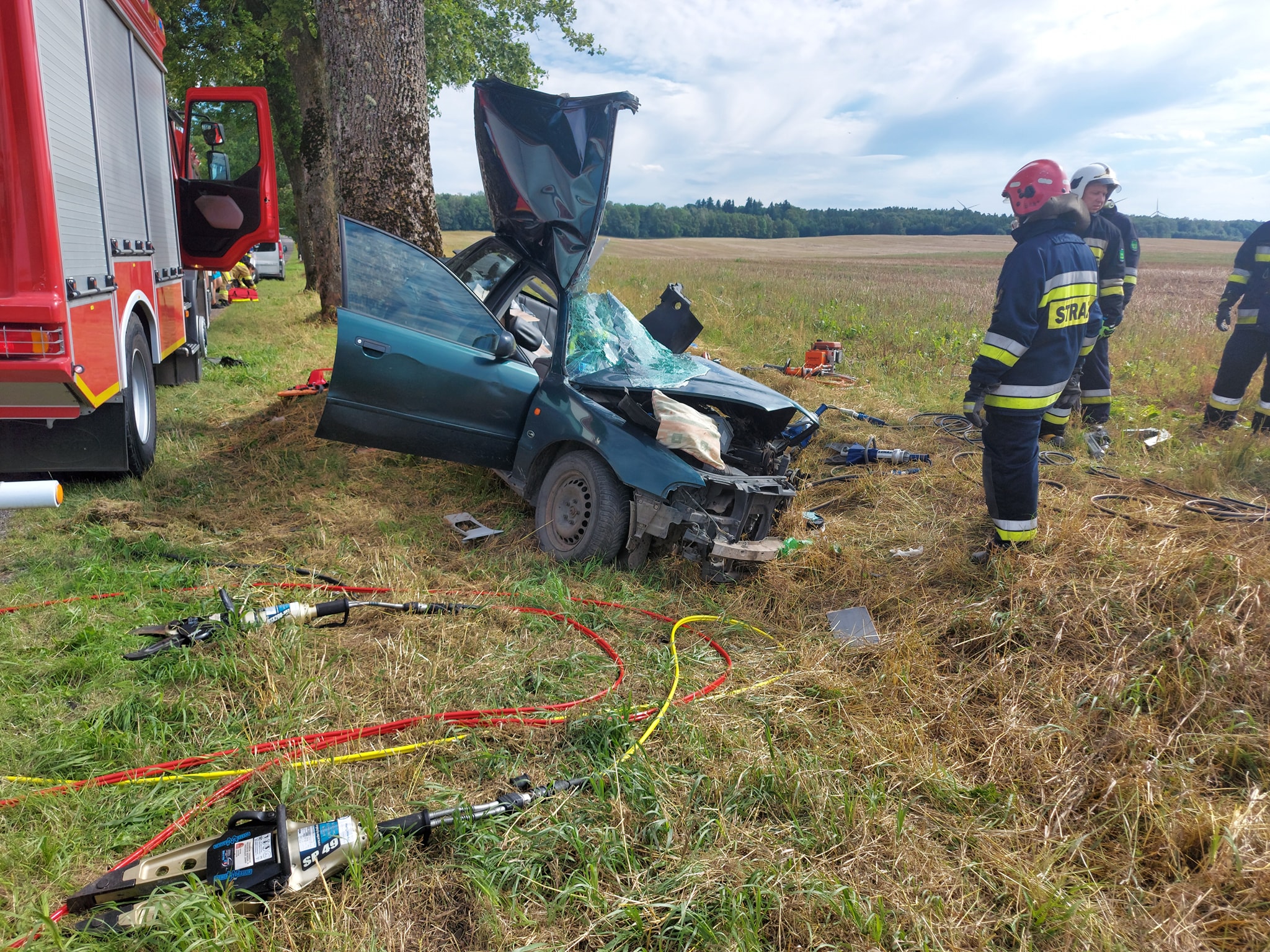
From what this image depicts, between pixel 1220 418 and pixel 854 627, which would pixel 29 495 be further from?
pixel 1220 418

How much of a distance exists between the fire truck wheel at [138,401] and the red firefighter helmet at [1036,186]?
17.8 ft

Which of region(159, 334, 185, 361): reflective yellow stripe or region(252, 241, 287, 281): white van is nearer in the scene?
region(159, 334, 185, 361): reflective yellow stripe

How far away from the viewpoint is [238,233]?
7.70 meters

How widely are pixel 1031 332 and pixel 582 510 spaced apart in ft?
8.55

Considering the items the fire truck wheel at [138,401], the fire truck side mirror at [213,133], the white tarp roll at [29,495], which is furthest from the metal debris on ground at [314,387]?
the white tarp roll at [29,495]

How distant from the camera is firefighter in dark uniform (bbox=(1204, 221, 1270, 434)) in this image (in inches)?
263

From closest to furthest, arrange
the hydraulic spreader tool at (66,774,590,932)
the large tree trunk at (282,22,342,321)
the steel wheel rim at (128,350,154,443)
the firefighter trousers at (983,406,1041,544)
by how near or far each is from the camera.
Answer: the hydraulic spreader tool at (66,774,590,932)
the firefighter trousers at (983,406,1041,544)
the steel wheel rim at (128,350,154,443)
the large tree trunk at (282,22,342,321)

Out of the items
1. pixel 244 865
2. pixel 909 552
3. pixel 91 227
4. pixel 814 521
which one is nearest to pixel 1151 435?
pixel 909 552

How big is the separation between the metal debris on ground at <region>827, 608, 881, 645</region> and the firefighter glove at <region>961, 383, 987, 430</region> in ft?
4.49

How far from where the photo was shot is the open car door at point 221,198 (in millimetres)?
7449

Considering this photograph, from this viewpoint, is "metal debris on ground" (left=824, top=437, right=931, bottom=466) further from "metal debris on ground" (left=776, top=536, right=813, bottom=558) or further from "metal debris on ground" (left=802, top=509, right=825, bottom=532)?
"metal debris on ground" (left=776, top=536, right=813, bottom=558)

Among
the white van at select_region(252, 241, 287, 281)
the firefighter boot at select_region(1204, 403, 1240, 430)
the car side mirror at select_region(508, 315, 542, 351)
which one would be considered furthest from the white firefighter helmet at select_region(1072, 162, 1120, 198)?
the white van at select_region(252, 241, 287, 281)

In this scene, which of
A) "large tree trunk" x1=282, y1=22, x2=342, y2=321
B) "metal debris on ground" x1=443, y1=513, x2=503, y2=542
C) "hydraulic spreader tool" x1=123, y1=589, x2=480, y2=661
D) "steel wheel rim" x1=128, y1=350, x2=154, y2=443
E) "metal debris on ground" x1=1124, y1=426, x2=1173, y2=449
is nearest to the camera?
"hydraulic spreader tool" x1=123, y1=589, x2=480, y2=661

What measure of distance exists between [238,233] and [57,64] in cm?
415
